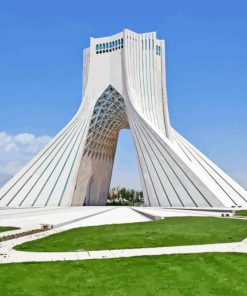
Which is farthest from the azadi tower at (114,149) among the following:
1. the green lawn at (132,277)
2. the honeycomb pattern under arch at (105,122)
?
the green lawn at (132,277)

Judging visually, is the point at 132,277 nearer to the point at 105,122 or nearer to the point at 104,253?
the point at 104,253

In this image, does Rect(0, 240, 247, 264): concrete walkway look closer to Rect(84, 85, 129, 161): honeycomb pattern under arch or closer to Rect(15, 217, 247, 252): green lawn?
Rect(15, 217, 247, 252): green lawn

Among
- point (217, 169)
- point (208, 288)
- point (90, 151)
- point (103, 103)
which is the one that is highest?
point (103, 103)

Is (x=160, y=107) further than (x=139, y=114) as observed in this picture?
Yes

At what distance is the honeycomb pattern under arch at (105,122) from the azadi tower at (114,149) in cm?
10

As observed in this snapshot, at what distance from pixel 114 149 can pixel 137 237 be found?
33842mm

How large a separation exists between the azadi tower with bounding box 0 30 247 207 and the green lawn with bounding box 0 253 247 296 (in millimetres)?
16574

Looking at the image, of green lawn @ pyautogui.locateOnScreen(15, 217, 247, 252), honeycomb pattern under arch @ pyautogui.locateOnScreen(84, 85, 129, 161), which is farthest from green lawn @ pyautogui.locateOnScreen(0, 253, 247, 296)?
honeycomb pattern under arch @ pyautogui.locateOnScreen(84, 85, 129, 161)

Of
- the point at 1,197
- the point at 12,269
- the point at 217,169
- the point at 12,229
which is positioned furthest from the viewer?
the point at 217,169

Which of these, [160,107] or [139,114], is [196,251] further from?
[160,107]

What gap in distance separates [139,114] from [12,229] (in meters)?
19.5

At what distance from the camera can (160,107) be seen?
35281mm

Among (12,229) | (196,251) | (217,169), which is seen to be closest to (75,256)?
(196,251)

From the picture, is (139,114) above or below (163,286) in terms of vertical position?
above
